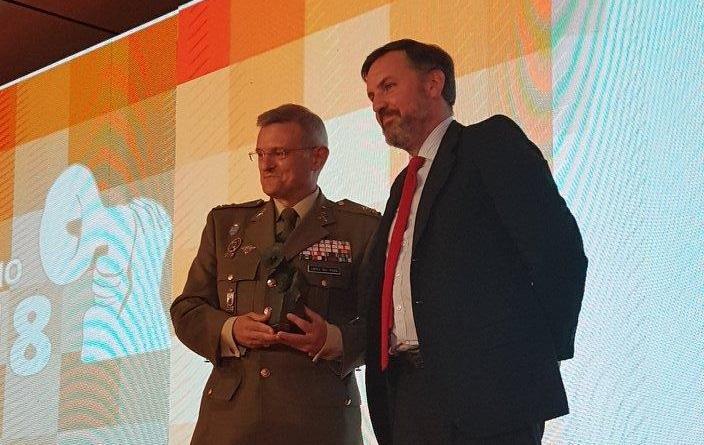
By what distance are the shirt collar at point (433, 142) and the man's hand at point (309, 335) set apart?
1.65 feet

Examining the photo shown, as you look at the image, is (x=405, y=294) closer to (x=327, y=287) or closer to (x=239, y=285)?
(x=327, y=287)

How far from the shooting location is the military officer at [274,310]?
9.55 feet

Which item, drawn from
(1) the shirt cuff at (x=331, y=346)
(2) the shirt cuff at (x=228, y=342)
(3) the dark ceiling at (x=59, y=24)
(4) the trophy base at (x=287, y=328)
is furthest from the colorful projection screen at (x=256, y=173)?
(2) the shirt cuff at (x=228, y=342)

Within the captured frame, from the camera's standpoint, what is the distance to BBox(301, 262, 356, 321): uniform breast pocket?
9.87ft

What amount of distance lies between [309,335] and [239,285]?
296mm

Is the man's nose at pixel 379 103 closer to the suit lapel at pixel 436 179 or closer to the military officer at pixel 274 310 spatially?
the suit lapel at pixel 436 179

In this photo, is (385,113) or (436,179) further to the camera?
(385,113)

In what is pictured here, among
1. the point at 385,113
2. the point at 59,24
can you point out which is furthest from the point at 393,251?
the point at 59,24

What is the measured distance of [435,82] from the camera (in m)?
2.79

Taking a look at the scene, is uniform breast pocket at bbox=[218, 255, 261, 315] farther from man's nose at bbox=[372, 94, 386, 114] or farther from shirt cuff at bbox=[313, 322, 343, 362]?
man's nose at bbox=[372, 94, 386, 114]

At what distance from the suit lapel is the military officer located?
0.47 m

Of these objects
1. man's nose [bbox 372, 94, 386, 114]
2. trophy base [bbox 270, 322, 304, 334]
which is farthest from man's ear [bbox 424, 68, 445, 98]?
trophy base [bbox 270, 322, 304, 334]

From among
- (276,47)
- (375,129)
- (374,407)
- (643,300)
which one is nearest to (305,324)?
(374,407)

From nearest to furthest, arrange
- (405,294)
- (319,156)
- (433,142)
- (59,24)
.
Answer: (405,294) < (433,142) < (319,156) < (59,24)
